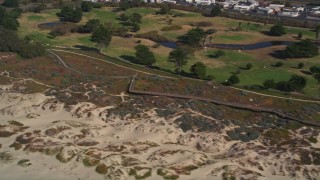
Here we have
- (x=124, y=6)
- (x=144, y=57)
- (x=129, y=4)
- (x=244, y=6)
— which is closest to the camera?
(x=144, y=57)

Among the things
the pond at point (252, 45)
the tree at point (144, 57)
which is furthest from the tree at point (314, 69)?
the tree at point (144, 57)

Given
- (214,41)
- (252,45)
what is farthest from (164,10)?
(252,45)

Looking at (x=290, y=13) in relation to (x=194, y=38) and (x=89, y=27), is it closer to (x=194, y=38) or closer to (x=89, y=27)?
(x=194, y=38)

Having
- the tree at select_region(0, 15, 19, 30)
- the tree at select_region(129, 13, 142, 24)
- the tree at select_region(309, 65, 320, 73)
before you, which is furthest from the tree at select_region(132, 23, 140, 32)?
the tree at select_region(309, 65, 320, 73)

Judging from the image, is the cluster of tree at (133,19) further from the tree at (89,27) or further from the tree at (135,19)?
the tree at (89,27)

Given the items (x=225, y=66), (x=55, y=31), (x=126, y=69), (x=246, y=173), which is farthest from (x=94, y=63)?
(x=246, y=173)

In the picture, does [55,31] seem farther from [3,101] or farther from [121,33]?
[3,101]

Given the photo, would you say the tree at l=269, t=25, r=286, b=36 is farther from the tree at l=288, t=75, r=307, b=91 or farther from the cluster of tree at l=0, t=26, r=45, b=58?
the cluster of tree at l=0, t=26, r=45, b=58
